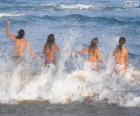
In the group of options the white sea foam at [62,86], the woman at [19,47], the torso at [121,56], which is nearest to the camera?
the white sea foam at [62,86]

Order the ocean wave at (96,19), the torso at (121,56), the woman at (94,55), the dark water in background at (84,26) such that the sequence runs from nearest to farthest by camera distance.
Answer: the torso at (121,56), the woman at (94,55), the dark water in background at (84,26), the ocean wave at (96,19)

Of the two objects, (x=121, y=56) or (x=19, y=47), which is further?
(x=19, y=47)

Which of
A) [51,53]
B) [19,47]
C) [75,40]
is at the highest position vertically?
[75,40]

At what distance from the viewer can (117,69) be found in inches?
582

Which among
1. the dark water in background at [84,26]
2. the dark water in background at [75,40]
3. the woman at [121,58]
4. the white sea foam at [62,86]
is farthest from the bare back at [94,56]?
the dark water in background at [84,26]

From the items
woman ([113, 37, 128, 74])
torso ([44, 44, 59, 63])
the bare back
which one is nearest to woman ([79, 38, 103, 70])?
the bare back

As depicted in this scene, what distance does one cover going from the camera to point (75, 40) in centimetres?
2525

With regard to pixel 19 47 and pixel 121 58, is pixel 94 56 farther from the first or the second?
pixel 19 47

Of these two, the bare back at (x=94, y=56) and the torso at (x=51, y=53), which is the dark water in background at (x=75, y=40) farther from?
the bare back at (x=94, y=56)

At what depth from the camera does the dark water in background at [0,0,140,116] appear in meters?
13.2

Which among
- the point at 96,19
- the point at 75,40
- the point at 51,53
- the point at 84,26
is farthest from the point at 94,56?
the point at 96,19

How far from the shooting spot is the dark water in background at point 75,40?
43.4 feet

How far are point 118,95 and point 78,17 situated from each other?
2550 cm

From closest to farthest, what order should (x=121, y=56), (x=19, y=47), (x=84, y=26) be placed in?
(x=121, y=56) < (x=19, y=47) < (x=84, y=26)
